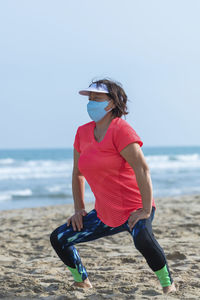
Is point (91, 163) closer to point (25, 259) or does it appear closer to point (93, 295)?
point (93, 295)

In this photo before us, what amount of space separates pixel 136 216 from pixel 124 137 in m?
0.55

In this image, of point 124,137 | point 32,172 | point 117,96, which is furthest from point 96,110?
point 32,172

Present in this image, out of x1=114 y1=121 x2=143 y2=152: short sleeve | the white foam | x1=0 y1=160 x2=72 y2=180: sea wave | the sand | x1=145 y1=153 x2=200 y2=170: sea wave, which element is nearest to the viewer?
x1=114 y1=121 x2=143 y2=152: short sleeve

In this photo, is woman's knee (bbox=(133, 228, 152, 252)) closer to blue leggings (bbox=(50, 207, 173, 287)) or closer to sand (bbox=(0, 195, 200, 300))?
blue leggings (bbox=(50, 207, 173, 287))

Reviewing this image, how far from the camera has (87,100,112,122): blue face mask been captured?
3162 millimetres

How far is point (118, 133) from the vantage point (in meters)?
2.99

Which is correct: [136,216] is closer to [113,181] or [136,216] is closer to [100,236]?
[113,181]

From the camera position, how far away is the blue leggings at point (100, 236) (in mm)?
2977

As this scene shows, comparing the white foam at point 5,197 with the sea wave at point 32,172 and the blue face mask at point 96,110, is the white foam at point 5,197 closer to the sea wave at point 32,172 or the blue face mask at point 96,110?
the sea wave at point 32,172

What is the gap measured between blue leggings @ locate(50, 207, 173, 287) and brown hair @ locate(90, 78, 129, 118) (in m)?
0.75

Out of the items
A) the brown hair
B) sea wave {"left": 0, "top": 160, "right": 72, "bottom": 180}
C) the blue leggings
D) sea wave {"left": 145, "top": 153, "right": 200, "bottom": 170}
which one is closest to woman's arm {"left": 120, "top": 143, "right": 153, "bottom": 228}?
the blue leggings

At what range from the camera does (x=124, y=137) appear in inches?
117

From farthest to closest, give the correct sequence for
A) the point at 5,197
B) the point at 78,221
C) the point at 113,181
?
the point at 5,197 < the point at 78,221 < the point at 113,181

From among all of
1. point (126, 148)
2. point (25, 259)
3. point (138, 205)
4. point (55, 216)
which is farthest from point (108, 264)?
point (55, 216)
